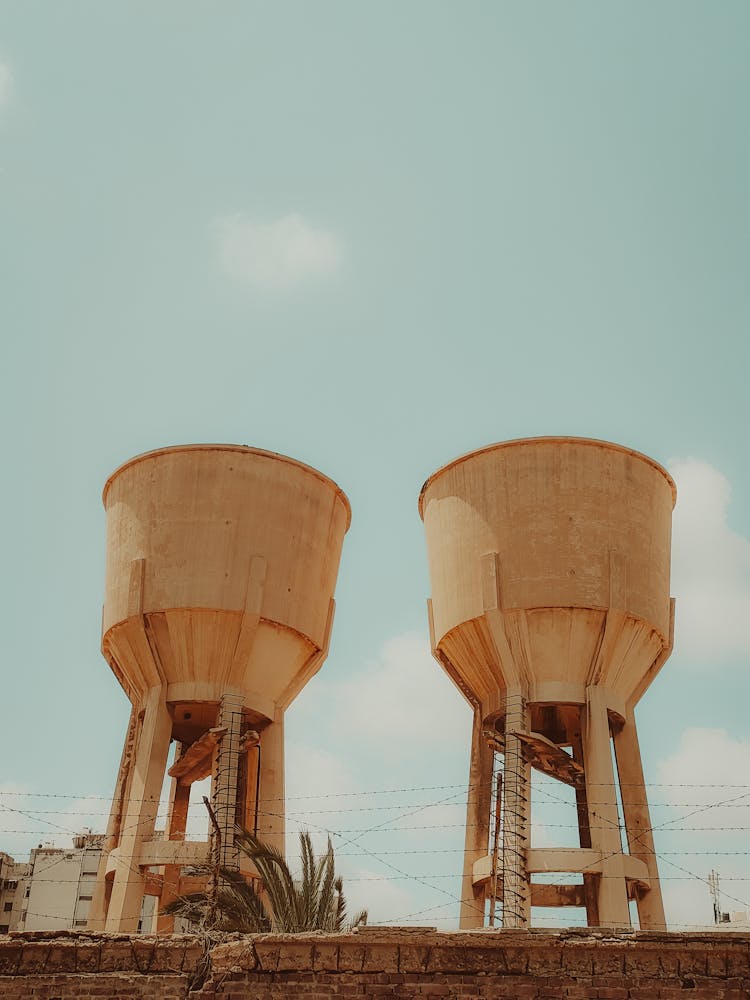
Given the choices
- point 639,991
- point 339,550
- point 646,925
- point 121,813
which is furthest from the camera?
point 339,550

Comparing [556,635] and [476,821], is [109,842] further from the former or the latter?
[556,635]

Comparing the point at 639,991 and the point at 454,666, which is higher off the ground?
the point at 454,666

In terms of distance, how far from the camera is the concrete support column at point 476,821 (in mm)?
25922

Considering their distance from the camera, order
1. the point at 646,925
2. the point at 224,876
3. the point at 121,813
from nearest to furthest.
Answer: the point at 224,876
the point at 646,925
the point at 121,813

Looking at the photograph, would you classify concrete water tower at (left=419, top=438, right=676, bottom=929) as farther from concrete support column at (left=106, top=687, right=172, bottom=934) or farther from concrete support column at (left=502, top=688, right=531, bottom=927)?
concrete support column at (left=106, top=687, right=172, bottom=934)

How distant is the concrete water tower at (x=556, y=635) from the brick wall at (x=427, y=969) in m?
13.0

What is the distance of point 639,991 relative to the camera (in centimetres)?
1104

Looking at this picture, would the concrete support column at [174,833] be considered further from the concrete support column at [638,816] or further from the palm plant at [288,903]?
the palm plant at [288,903]

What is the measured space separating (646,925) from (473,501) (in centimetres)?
868

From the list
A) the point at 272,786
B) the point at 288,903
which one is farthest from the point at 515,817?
the point at 288,903

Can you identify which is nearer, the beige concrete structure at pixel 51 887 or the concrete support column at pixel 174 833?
the concrete support column at pixel 174 833

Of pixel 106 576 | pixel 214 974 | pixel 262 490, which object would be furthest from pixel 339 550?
pixel 214 974

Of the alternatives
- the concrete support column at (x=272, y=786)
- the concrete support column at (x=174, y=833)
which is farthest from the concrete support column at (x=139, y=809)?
the concrete support column at (x=272, y=786)

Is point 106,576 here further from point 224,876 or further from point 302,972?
point 302,972
